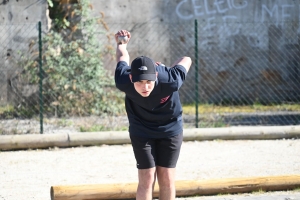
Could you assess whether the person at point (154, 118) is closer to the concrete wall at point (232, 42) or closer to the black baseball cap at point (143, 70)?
the black baseball cap at point (143, 70)

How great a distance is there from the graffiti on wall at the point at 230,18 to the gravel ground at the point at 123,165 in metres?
4.44

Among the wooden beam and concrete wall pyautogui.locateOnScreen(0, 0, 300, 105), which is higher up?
concrete wall pyautogui.locateOnScreen(0, 0, 300, 105)

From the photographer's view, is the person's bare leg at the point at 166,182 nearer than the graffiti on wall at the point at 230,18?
Yes

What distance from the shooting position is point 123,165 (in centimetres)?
823

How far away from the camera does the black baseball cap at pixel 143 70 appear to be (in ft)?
15.8

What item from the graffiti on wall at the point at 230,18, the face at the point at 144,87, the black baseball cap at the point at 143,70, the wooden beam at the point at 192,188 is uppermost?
the graffiti on wall at the point at 230,18

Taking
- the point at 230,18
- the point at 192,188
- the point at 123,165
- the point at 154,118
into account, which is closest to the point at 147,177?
the point at 154,118

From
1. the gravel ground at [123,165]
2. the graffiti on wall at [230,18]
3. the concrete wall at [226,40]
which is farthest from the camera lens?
the graffiti on wall at [230,18]

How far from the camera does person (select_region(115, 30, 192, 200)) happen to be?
4.98 metres

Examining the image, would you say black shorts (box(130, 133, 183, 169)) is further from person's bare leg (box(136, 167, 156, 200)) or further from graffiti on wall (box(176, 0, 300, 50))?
graffiti on wall (box(176, 0, 300, 50))

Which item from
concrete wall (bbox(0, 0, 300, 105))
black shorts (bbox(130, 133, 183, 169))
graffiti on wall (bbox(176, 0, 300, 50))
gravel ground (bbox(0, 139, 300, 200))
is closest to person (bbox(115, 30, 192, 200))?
black shorts (bbox(130, 133, 183, 169))

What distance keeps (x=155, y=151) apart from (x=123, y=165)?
2997mm

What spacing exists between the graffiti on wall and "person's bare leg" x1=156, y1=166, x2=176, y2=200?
345 inches

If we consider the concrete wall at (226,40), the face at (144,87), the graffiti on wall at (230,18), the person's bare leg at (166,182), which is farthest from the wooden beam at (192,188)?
the graffiti on wall at (230,18)
